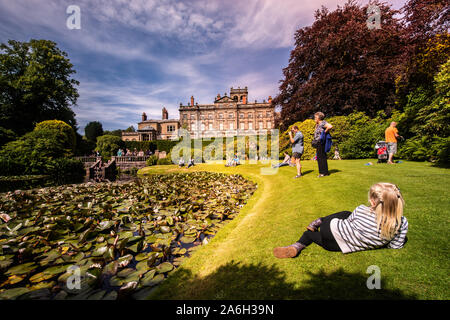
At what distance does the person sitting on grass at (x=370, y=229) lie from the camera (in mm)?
1912

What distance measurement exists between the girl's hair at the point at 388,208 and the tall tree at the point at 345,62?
1536cm

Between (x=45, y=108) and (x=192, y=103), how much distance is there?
115 feet

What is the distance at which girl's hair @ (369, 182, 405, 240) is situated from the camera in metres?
1.89

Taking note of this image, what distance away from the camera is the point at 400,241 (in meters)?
2.06

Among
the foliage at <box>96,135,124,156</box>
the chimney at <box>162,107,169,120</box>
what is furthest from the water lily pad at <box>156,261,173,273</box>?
the chimney at <box>162,107,169,120</box>

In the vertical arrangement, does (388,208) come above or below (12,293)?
above

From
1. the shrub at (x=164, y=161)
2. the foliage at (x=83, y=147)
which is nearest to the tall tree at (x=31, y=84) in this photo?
the foliage at (x=83, y=147)

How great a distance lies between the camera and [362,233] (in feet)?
6.81

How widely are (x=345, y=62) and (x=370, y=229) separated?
17696 mm

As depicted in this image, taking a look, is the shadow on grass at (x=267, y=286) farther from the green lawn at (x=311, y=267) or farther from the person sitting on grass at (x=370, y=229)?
the person sitting on grass at (x=370, y=229)

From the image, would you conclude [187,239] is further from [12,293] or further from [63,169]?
[63,169]

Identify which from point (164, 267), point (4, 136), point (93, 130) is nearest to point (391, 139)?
point (164, 267)

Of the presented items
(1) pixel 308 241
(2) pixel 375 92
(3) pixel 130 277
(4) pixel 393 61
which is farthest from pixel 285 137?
(3) pixel 130 277
